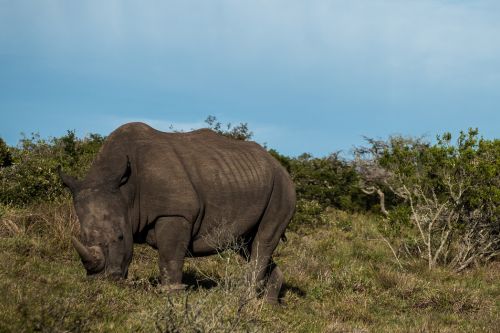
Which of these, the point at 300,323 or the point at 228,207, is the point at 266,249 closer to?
the point at 228,207

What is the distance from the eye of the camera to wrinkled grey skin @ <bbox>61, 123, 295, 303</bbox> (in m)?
7.86

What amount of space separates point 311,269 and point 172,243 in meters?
4.65

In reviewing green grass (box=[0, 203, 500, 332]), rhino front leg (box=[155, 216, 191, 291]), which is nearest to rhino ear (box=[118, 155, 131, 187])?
rhino front leg (box=[155, 216, 191, 291])

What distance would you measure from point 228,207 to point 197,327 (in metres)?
3.55

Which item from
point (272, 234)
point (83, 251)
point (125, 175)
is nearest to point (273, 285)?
point (272, 234)

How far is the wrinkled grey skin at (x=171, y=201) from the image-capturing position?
786cm

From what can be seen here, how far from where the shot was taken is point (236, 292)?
6457 millimetres

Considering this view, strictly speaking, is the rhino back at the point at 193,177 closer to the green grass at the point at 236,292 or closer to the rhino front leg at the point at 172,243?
the rhino front leg at the point at 172,243

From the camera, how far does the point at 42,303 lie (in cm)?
584

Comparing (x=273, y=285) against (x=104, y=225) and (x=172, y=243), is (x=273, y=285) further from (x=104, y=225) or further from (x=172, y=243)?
(x=104, y=225)

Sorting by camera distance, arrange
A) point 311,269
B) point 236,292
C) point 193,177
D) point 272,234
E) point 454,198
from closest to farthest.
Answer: point 236,292 < point 193,177 < point 272,234 < point 311,269 < point 454,198

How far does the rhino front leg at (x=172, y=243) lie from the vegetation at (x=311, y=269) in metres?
0.32

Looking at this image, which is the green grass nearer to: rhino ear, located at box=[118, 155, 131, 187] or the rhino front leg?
the rhino front leg

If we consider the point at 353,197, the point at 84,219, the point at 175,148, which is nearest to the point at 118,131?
the point at 175,148
